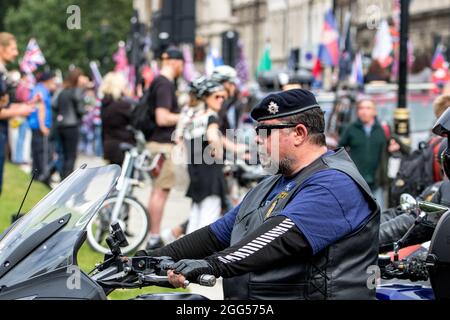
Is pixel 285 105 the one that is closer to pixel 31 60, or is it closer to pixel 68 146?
pixel 68 146

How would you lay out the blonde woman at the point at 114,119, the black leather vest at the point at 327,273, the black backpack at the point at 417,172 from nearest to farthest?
the black leather vest at the point at 327,273 → the black backpack at the point at 417,172 → the blonde woman at the point at 114,119

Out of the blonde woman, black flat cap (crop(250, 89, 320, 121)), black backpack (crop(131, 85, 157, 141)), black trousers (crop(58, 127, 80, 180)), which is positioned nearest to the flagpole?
the blonde woman

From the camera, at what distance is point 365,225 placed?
409 cm

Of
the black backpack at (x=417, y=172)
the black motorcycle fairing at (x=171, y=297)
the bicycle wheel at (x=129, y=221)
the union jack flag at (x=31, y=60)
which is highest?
the union jack flag at (x=31, y=60)

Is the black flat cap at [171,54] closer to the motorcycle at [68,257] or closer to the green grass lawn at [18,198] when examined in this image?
the green grass lawn at [18,198]

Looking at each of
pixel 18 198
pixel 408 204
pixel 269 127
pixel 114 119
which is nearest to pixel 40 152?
pixel 18 198

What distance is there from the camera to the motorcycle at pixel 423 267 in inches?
159

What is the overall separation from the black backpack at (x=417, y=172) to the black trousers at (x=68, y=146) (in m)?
6.95

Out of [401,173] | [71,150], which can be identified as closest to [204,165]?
[401,173]

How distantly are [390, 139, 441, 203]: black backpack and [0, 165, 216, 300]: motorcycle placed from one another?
5.18 metres

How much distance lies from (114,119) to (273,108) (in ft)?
26.5

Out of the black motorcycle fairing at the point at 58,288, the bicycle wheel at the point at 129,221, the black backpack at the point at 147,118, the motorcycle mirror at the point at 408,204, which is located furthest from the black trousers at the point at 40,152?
the black motorcycle fairing at the point at 58,288

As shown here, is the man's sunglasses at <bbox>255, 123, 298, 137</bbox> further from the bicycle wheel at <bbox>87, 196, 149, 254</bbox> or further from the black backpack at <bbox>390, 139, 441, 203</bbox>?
the bicycle wheel at <bbox>87, 196, 149, 254</bbox>
